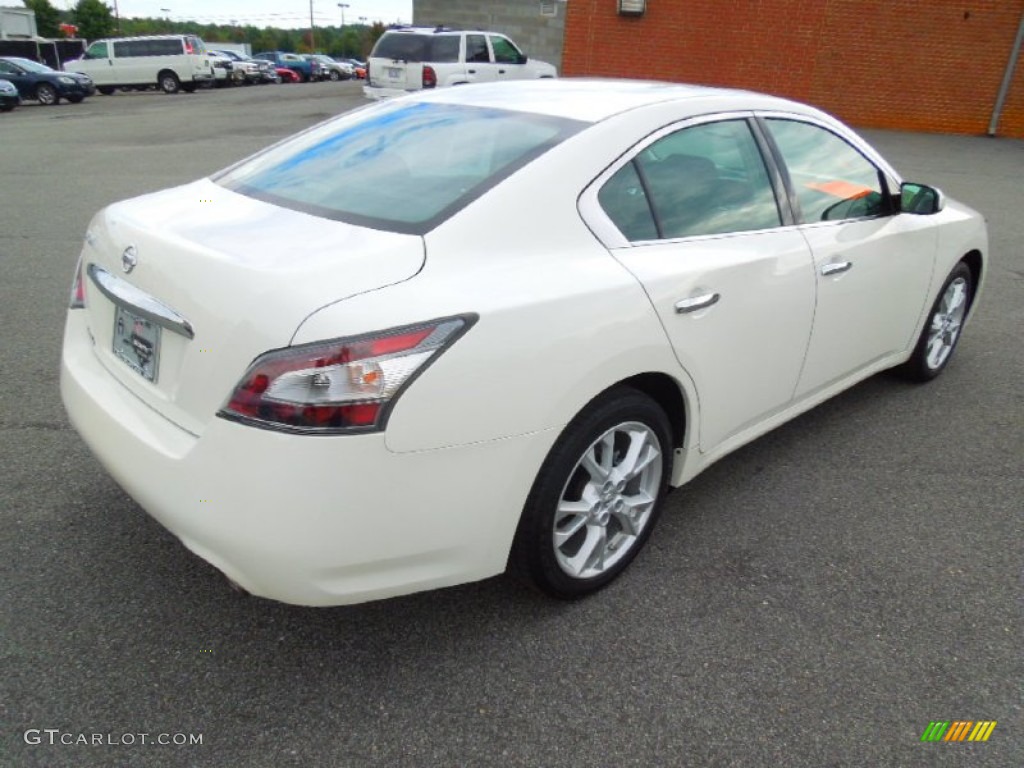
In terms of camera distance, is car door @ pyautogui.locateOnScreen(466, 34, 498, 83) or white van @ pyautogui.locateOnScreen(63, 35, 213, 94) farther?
white van @ pyautogui.locateOnScreen(63, 35, 213, 94)

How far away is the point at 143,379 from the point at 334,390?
74 cm

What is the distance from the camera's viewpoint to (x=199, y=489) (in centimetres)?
197

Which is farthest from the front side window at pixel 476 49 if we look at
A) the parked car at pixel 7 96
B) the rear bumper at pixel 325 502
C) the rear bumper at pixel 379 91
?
the rear bumper at pixel 325 502

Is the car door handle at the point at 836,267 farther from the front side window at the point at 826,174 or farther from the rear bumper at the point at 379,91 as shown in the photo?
the rear bumper at the point at 379,91

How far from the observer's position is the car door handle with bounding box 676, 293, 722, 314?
2512 mm

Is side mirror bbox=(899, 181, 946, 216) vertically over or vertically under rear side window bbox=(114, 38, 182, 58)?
over

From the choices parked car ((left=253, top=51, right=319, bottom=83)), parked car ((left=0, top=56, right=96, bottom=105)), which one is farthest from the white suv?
parked car ((left=253, top=51, right=319, bottom=83))

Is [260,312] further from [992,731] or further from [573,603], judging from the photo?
[992,731]

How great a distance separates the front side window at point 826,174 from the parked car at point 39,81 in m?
27.7

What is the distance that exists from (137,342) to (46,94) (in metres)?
28.3

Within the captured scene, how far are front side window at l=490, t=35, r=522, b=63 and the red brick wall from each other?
354cm

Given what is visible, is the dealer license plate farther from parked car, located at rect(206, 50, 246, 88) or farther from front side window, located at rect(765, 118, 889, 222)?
parked car, located at rect(206, 50, 246, 88)

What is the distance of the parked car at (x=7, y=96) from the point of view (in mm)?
22016

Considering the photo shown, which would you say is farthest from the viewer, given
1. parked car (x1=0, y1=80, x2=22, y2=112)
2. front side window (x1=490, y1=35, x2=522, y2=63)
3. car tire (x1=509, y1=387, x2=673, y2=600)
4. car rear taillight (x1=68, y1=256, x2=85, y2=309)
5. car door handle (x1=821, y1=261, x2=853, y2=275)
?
parked car (x1=0, y1=80, x2=22, y2=112)
